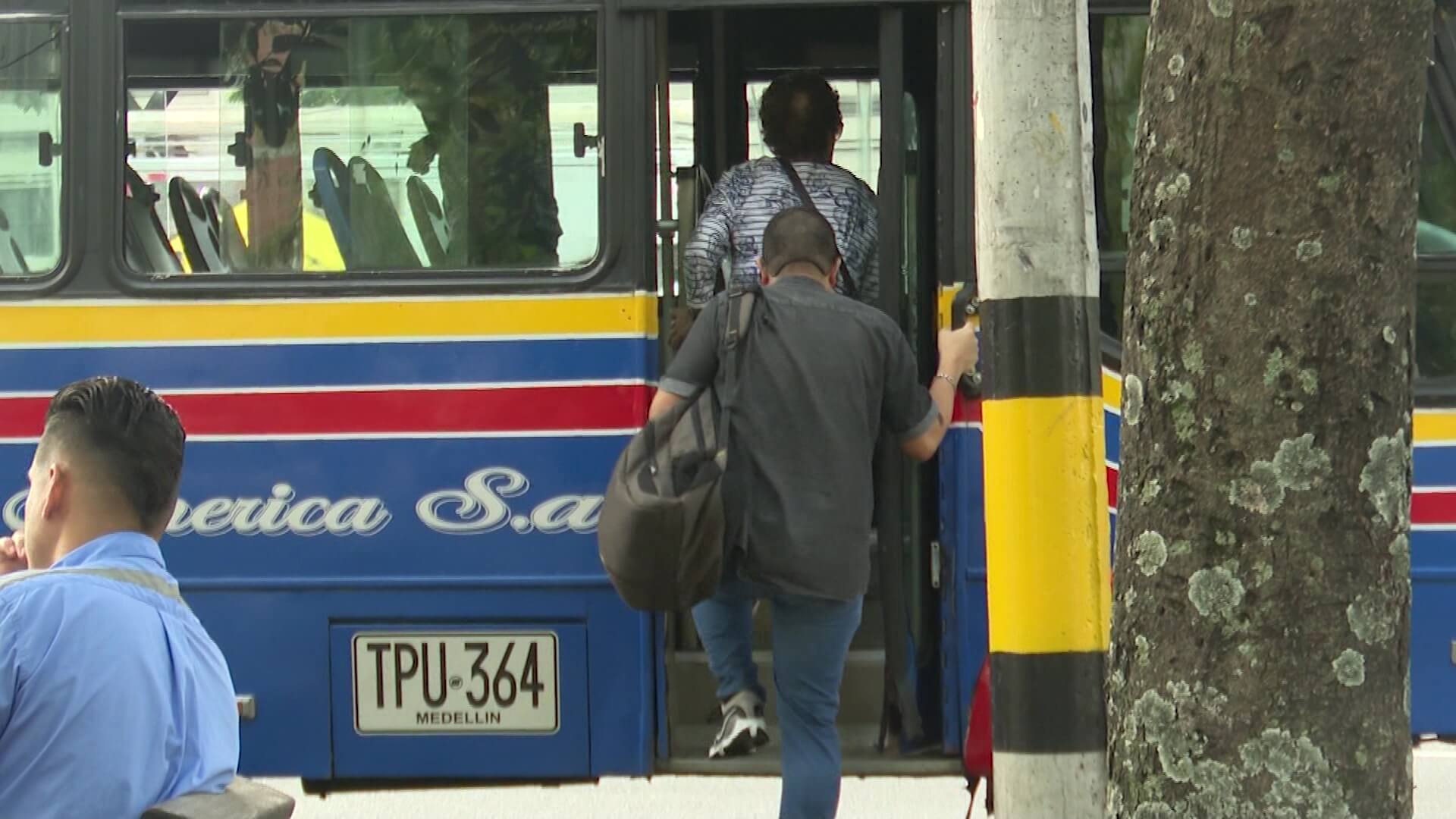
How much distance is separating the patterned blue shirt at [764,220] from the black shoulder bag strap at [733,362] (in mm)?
490

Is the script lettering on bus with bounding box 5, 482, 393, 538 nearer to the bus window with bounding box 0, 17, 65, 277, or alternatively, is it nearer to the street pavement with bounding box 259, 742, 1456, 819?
the bus window with bounding box 0, 17, 65, 277

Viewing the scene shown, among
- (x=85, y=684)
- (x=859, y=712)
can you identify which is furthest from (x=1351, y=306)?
(x=859, y=712)

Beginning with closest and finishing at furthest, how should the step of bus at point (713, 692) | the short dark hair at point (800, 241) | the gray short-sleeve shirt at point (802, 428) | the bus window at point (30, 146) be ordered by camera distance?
the gray short-sleeve shirt at point (802, 428) → the short dark hair at point (800, 241) → the bus window at point (30, 146) → the step of bus at point (713, 692)

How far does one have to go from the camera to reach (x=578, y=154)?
191 inches

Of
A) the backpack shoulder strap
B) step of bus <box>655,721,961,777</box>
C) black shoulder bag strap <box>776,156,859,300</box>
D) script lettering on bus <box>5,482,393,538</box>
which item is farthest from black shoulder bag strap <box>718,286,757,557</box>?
the backpack shoulder strap

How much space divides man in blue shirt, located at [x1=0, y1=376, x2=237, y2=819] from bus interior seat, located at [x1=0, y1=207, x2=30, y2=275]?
2.32 m

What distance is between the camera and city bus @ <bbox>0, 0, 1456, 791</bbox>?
15.7 feet

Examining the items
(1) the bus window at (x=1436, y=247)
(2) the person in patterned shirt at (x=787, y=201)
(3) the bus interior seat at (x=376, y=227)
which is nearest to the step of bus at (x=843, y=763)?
(2) the person in patterned shirt at (x=787, y=201)

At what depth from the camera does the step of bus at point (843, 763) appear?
16.0 ft

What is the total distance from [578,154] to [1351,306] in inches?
104

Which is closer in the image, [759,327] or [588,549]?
[759,327]

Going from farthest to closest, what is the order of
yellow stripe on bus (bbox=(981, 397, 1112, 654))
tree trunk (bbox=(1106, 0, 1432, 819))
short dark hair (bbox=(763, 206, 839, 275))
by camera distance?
short dark hair (bbox=(763, 206, 839, 275)) → yellow stripe on bus (bbox=(981, 397, 1112, 654)) → tree trunk (bbox=(1106, 0, 1432, 819))

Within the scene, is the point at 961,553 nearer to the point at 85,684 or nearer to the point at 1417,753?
the point at 85,684

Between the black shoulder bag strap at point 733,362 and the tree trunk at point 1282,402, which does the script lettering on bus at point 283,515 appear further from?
the tree trunk at point 1282,402
